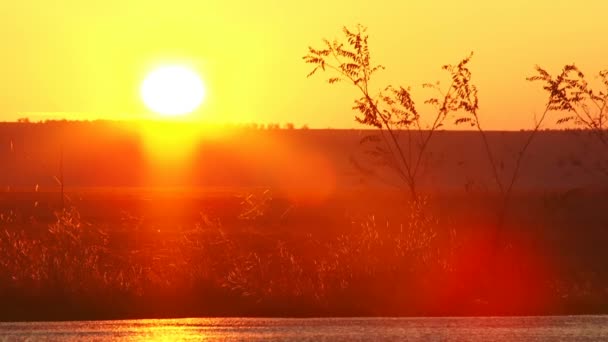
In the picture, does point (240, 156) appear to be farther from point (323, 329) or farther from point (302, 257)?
point (323, 329)

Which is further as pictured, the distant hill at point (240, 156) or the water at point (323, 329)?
the distant hill at point (240, 156)

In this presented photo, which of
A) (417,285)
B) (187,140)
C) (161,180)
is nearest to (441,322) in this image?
(417,285)

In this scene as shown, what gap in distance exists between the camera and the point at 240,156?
3930 inches

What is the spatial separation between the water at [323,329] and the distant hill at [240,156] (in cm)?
6133

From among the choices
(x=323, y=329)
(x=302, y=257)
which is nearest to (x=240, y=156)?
(x=302, y=257)

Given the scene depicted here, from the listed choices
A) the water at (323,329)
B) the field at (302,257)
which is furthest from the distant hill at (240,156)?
the water at (323,329)

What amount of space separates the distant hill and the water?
61329 mm

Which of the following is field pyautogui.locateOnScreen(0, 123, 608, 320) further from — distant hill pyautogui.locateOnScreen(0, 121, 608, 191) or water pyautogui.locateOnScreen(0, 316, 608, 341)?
distant hill pyautogui.locateOnScreen(0, 121, 608, 191)

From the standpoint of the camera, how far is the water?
10.5m

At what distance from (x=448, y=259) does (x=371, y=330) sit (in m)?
4.55

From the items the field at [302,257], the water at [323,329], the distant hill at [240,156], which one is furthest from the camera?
the distant hill at [240,156]

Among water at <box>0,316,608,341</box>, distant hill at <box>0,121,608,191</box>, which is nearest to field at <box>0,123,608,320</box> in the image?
water at <box>0,316,608,341</box>

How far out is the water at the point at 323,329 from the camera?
10.5 meters

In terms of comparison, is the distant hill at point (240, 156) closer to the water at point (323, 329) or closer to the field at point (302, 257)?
the field at point (302, 257)
